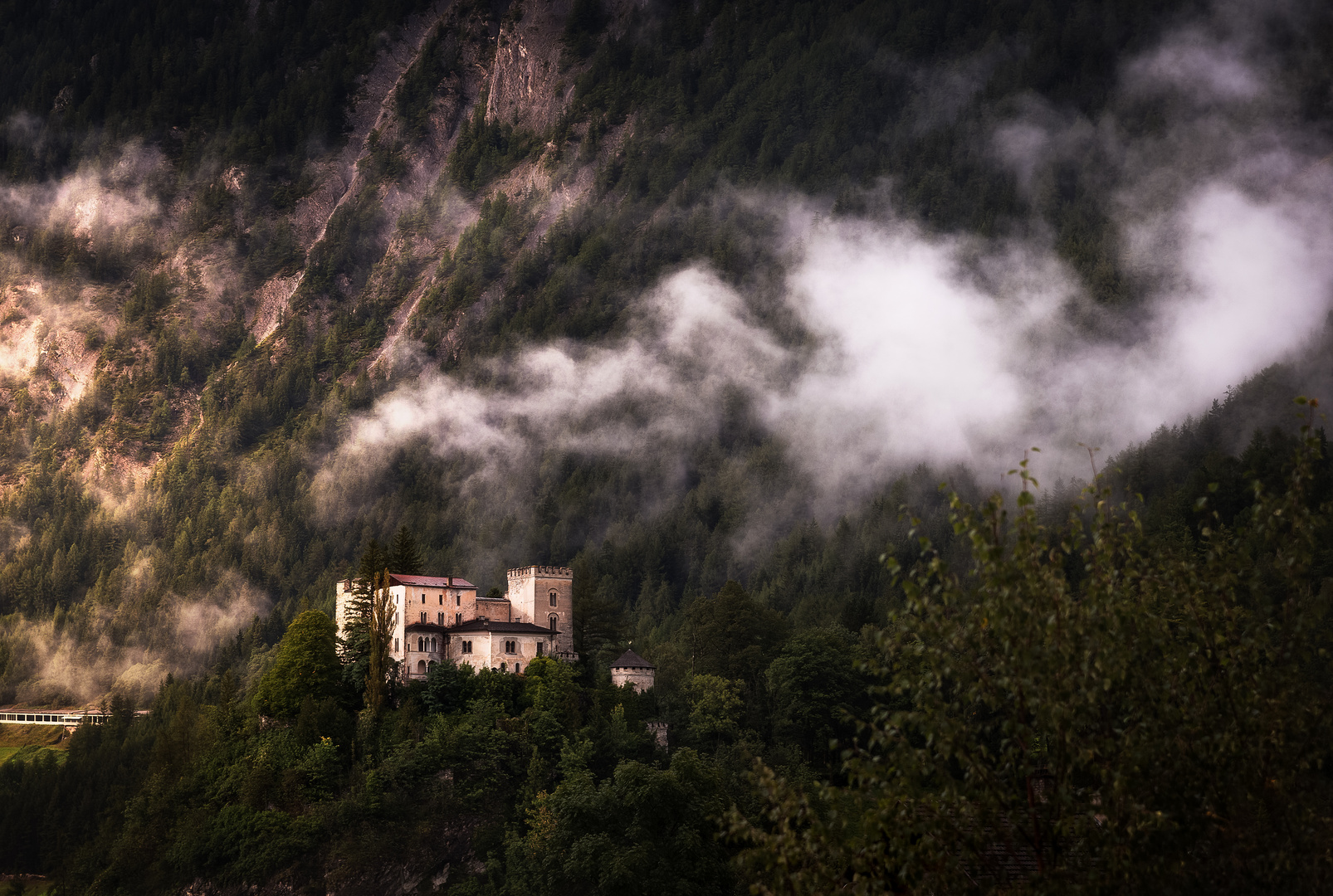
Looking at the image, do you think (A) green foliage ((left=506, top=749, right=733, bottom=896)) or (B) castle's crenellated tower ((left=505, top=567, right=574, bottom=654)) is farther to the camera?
(B) castle's crenellated tower ((left=505, top=567, right=574, bottom=654))

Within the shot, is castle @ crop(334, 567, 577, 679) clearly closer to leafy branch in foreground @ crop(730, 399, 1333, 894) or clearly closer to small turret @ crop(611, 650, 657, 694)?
small turret @ crop(611, 650, 657, 694)

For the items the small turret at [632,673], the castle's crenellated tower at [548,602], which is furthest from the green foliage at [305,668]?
the small turret at [632,673]

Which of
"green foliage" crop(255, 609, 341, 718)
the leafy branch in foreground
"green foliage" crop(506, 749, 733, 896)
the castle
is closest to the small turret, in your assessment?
the castle

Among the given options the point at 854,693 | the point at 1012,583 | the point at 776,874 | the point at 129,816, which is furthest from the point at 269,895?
the point at 1012,583

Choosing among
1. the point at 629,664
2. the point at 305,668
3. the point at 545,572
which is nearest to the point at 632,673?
the point at 629,664

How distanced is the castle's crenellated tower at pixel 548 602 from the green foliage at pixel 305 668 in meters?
15.0

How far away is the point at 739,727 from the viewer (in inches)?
4023

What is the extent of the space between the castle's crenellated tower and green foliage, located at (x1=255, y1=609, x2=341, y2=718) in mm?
15019

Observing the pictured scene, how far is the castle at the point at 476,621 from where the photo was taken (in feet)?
318

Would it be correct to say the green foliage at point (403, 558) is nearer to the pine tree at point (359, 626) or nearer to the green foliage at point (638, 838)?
the pine tree at point (359, 626)

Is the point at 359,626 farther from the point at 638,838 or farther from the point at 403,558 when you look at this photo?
the point at 638,838

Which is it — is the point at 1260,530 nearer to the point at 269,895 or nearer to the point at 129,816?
the point at 269,895

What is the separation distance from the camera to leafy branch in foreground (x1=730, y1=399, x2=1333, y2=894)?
2366 centimetres

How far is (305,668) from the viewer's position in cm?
9494
